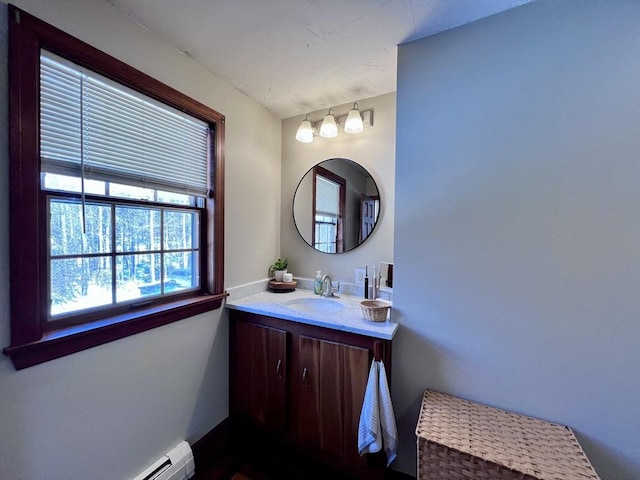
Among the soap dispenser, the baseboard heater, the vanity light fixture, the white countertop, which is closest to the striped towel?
the white countertop

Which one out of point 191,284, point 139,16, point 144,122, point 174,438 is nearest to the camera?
point 139,16

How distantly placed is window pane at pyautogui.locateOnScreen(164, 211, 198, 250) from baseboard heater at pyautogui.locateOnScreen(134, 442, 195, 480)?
1.11m

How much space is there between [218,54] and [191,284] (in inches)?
54.3

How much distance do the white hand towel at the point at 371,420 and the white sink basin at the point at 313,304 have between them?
1.98 ft

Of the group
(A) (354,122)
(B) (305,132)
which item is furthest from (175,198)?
(A) (354,122)

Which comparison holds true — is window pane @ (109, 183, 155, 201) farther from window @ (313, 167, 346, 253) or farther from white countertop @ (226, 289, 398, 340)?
window @ (313, 167, 346, 253)

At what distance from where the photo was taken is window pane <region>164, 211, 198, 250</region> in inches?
58.0

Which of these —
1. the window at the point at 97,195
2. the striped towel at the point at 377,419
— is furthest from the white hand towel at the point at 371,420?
the window at the point at 97,195

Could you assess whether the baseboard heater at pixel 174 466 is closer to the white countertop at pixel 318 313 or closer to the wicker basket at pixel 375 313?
the white countertop at pixel 318 313

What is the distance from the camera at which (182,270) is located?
1.56 m

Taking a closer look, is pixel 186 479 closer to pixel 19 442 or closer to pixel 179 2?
pixel 19 442

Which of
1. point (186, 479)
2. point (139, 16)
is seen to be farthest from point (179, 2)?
point (186, 479)

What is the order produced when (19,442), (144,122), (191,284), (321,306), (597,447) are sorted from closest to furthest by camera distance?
(19,442)
(597,447)
(144,122)
(191,284)
(321,306)

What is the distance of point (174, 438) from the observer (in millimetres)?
1405
